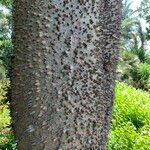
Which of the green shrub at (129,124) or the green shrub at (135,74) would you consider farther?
the green shrub at (135,74)

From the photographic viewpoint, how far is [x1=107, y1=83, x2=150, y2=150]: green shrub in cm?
636

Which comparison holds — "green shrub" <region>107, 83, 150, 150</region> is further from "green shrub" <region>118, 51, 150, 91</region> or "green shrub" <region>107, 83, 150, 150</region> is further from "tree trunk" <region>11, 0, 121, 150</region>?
"green shrub" <region>118, 51, 150, 91</region>

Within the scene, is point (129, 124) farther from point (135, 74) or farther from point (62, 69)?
point (135, 74)

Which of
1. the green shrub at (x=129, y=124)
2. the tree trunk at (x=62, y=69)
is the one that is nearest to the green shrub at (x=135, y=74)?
the green shrub at (x=129, y=124)

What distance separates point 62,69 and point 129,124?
17.7ft

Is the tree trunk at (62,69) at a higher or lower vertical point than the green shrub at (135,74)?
higher

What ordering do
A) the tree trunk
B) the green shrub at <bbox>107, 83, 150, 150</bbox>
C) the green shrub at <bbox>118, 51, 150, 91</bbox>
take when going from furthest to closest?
the green shrub at <bbox>118, 51, 150, 91</bbox> → the green shrub at <bbox>107, 83, 150, 150</bbox> → the tree trunk

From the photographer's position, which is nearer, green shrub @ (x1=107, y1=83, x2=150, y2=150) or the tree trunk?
the tree trunk

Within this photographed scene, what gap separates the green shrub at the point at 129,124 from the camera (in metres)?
6.36

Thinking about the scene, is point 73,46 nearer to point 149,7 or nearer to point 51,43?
→ point 51,43

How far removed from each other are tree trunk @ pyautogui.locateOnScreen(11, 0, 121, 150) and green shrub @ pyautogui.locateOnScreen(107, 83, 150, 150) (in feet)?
13.0

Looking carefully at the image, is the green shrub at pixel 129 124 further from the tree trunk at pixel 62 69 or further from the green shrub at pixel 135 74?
the green shrub at pixel 135 74

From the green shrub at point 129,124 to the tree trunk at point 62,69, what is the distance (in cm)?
397

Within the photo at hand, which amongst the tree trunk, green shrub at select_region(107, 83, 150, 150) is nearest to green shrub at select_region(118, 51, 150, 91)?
green shrub at select_region(107, 83, 150, 150)
